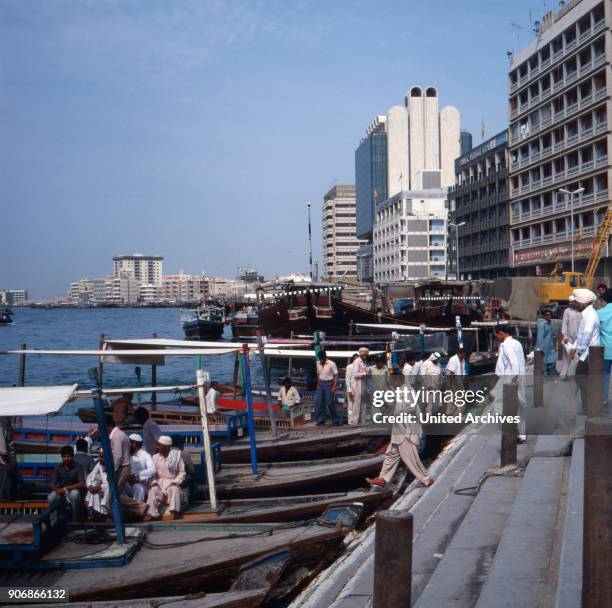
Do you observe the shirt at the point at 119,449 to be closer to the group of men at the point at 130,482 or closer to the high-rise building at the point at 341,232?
the group of men at the point at 130,482

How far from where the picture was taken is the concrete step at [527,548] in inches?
193

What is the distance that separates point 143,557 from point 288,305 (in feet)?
94.8

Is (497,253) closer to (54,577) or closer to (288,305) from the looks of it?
(288,305)

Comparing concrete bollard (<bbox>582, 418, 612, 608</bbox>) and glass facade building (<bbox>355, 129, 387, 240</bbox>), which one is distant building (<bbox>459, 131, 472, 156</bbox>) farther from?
concrete bollard (<bbox>582, 418, 612, 608</bbox>)

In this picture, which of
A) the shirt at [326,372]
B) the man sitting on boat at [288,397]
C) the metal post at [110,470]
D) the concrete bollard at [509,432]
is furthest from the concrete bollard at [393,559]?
the man sitting on boat at [288,397]

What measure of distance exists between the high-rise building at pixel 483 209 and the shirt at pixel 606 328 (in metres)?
51.7

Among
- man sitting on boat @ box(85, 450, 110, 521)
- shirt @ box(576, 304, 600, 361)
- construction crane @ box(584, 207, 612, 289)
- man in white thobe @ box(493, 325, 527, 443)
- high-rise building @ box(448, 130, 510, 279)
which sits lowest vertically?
man sitting on boat @ box(85, 450, 110, 521)

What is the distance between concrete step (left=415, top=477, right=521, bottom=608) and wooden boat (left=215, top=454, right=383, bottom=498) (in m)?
3.46

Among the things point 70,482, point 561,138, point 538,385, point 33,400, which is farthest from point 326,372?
point 561,138

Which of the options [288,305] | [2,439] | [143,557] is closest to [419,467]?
[143,557]

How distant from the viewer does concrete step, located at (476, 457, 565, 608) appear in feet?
16.0

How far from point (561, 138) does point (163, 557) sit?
46712 mm

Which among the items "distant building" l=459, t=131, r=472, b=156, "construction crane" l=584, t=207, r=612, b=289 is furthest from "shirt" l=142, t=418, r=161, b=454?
"distant building" l=459, t=131, r=472, b=156

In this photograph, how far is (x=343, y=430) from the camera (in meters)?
13.5
